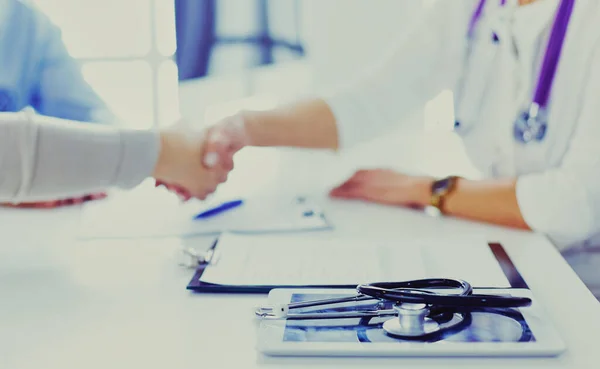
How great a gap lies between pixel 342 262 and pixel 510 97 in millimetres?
423

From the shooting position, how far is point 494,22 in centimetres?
98

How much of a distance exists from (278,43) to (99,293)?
2.57 feet

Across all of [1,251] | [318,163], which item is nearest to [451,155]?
[318,163]

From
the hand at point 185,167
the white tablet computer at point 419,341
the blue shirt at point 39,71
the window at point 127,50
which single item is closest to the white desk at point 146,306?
the white tablet computer at point 419,341

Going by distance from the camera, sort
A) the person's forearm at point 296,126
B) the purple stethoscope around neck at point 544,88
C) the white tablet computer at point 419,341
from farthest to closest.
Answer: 1. the person's forearm at point 296,126
2. the purple stethoscope around neck at point 544,88
3. the white tablet computer at point 419,341

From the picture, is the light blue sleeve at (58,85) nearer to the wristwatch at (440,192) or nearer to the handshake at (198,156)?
the handshake at (198,156)

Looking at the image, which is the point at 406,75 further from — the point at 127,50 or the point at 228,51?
the point at 127,50

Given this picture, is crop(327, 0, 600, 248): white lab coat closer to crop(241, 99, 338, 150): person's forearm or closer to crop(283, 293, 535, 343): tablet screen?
crop(241, 99, 338, 150): person's forearm

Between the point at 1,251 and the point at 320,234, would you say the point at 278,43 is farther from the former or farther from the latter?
the point at 1,251

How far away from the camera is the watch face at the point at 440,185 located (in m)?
0.89

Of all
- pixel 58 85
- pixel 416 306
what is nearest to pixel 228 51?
pixel 58 85

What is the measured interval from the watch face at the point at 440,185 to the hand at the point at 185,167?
0.95 ft

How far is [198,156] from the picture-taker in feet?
3.03

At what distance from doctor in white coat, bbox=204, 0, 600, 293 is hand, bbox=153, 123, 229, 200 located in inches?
0.8
